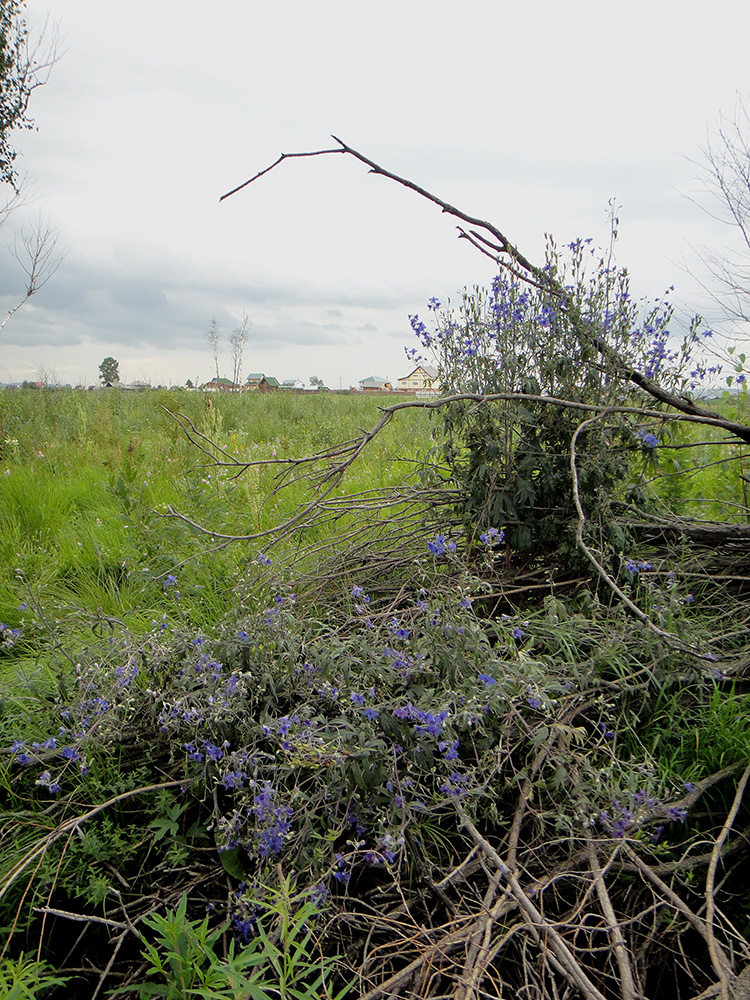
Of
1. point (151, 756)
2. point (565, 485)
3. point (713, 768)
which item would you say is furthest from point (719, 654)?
point (151, 756)

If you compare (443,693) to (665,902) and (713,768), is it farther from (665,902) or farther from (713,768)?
(713,768)

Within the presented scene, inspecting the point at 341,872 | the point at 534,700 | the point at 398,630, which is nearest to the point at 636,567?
the point at 534,700

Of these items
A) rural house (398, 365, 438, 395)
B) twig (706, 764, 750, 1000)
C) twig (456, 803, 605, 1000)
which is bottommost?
twig (706, 764, 750, 1000)

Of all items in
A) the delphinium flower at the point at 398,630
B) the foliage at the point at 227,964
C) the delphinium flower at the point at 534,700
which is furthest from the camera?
the delphinium flower at the point at 398,630

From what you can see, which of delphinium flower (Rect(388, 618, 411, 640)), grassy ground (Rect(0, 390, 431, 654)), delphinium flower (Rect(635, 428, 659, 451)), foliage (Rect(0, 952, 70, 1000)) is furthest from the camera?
grassy ground (Rect(0, 390, 431, 654))

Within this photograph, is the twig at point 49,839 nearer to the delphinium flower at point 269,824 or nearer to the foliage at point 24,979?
the foliage at point 24,979

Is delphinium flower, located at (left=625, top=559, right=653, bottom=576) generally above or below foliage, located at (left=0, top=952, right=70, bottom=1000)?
above

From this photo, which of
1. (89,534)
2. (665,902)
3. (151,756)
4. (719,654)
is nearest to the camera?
(665,902)

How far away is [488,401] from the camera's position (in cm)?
264

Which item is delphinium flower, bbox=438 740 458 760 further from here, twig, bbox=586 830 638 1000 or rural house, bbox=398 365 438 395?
rural house, bbox=398 365 438 395

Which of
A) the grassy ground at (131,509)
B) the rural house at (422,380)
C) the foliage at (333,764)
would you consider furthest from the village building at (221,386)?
the foliage at (333,764)

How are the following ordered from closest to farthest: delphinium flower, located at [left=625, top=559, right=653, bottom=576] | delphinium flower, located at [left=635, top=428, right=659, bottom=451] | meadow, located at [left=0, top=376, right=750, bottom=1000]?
meadow, located at [left=0, top=376, right=750, bottom=1000] → delphinium flower, located at [left=625, top=559, right=653, bottom=576] → delphinium flower, located at [left=635, top=428, right=659, bottom=451]

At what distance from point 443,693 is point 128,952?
1107mm

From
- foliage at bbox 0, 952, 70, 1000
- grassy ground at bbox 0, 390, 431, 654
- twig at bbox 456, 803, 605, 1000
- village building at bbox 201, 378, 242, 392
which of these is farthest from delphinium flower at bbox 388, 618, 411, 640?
village building at bbox 201, 378, 242, 392
